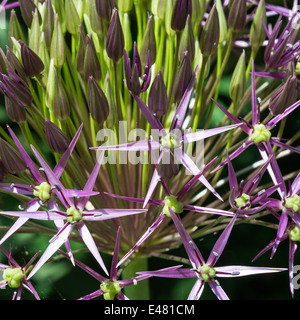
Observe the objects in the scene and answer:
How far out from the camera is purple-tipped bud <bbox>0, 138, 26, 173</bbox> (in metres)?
0.74

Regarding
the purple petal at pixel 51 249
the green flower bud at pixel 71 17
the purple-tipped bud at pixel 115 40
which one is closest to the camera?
the purple petal at pixel 51 249

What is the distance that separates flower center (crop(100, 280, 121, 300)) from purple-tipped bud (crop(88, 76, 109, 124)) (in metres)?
0.27

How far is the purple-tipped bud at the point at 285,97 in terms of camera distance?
2.55 ft

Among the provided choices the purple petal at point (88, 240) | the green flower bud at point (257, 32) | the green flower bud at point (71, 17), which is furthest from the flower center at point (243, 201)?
the green flower bud at point (71, 17)

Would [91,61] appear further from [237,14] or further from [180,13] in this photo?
[237,14]

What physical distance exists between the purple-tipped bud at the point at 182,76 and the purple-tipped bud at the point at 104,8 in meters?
0.18

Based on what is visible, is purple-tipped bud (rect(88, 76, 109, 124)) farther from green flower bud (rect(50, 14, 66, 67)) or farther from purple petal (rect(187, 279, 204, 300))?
purple petal (rect(187, 279, 204, 300))

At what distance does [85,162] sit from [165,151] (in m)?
0.24

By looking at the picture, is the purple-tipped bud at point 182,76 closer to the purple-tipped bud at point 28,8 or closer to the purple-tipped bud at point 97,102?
the purple-tipped bud at point 97,102

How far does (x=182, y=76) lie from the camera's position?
0.77 meters

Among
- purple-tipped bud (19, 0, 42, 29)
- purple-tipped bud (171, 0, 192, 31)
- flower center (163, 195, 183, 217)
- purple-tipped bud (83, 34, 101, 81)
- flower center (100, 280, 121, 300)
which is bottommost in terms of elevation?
flower center (100, 280, 121, 300)

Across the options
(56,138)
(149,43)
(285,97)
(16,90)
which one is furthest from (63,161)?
(285,97)

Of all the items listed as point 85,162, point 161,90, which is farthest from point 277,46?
point 85,162
